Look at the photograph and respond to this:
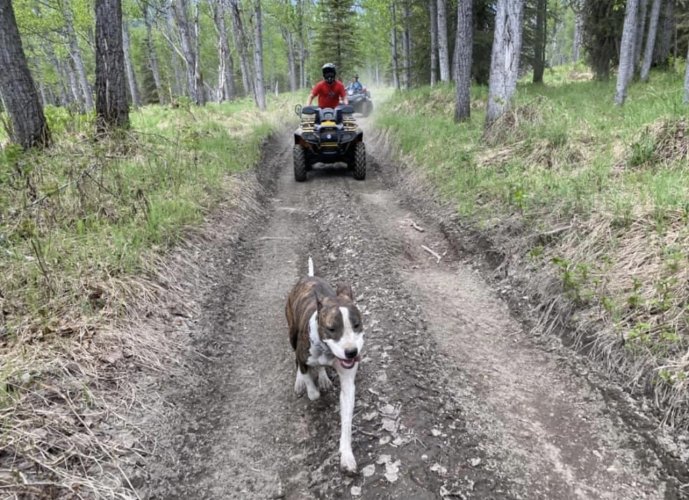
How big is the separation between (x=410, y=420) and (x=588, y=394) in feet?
5.08

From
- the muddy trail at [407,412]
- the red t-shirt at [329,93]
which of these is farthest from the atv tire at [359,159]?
the muddy trail at [407,412]

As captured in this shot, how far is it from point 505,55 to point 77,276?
8.84 metres

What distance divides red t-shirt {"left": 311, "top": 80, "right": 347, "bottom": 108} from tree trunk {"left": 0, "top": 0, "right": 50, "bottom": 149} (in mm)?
6048

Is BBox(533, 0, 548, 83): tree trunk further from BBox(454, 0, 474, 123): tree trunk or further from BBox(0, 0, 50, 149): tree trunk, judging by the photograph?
BBox(0, 0, 50, 149): tree trunk

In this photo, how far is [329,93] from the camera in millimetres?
11242

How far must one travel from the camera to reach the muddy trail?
9.44 ft

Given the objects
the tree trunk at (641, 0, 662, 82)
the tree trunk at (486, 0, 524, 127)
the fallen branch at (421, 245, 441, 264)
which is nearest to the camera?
the fallen branch at (421, 245, 441, 264)

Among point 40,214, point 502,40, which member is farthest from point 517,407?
point 502,40

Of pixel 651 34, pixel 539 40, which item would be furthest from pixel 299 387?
pixel 539 40

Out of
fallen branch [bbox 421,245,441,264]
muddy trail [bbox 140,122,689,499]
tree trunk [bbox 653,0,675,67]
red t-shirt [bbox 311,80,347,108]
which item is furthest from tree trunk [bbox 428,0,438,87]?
→ muddy trail [bbox 140,122,689,499]

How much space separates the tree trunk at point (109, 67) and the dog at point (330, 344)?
21.5ft

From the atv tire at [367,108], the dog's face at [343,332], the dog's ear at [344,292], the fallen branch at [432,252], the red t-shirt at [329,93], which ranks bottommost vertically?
the fallen branch at [432,252]

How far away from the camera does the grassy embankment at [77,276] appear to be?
286cm

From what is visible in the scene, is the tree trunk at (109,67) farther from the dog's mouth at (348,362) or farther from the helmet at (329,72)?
the dog's mouth at (348,362)
